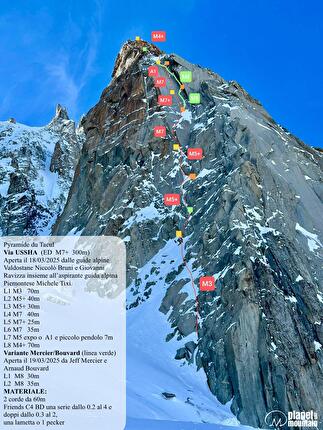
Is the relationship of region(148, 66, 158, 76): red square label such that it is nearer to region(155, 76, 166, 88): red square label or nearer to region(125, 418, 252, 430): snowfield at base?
region(155, 76, 166, 88): red square label

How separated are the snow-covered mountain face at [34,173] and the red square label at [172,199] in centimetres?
6317

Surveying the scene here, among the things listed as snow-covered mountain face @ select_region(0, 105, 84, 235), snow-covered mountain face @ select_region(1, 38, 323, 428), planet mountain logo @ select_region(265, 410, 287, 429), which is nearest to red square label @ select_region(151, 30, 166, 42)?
snow-covered mountain face @ select_region(1, 38, 323, 428)

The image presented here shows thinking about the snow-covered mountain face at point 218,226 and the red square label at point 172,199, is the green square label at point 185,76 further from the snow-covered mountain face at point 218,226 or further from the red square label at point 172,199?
the red square label at point 172,199

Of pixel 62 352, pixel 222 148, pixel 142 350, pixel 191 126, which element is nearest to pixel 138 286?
pixel 142 350

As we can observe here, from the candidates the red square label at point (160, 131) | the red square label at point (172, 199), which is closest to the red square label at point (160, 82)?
the red square label at point (160, 131)

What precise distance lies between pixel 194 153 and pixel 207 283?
2180 centimetres

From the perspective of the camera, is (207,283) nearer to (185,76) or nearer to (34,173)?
(185,76)

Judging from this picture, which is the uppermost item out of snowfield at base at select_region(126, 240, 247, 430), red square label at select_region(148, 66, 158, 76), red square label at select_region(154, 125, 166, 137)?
red square label at select_region(148, 66, 158, 76)

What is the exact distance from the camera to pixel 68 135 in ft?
576

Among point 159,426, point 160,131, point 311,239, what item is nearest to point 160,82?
point 160,131

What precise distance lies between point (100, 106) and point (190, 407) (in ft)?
191

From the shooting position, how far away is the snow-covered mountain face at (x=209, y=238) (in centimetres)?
4578

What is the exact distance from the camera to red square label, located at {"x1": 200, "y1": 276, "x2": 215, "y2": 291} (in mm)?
53406

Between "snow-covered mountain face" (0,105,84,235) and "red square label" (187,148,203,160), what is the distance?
63060mm
